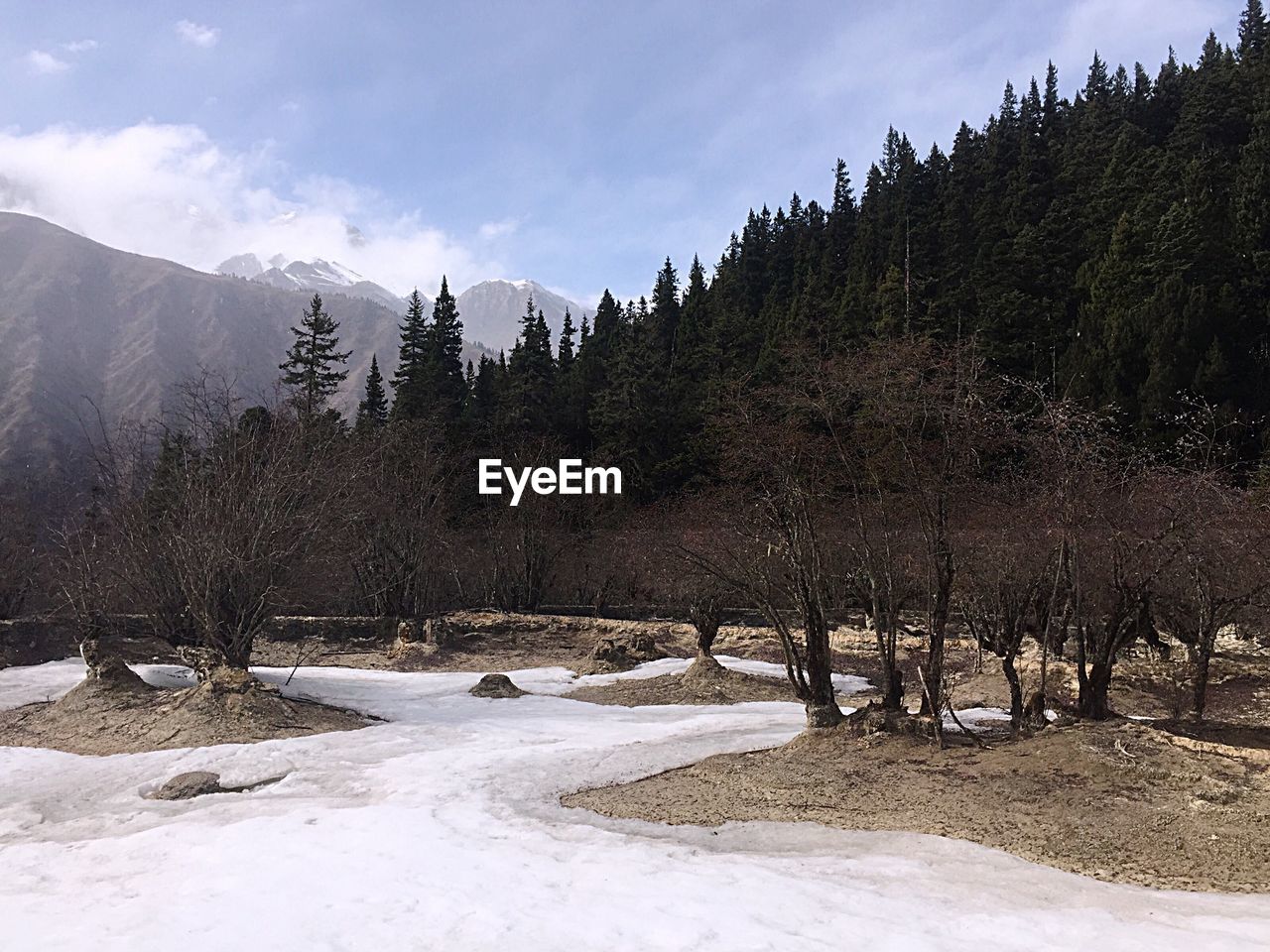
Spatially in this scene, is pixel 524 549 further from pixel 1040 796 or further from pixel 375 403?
pixel 375 403

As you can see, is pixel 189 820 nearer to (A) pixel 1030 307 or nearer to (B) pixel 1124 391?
(B) pixel 1124 391

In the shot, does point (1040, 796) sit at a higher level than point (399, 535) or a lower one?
lower

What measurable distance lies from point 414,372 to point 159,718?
111 ft

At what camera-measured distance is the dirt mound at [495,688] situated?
12.5 meters

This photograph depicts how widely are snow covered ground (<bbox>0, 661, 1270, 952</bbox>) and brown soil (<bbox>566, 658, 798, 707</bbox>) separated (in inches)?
175

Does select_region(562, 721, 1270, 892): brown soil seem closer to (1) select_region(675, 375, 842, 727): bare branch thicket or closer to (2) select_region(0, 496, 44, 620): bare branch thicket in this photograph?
(1) select_region(675, 375, 842, 727): bare branch thicket

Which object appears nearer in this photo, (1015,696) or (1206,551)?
(1015,696)

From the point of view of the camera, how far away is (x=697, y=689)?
1300 cm

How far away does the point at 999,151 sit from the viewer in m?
49.0

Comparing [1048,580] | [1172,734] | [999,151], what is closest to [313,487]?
[1048,580]

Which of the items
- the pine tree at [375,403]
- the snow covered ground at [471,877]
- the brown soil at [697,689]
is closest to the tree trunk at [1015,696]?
the snow covered ground at [471,877]

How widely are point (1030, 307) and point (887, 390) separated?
29.8 metres

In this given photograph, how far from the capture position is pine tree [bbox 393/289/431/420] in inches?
1563

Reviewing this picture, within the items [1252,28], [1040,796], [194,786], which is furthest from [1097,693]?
[1252,28]
